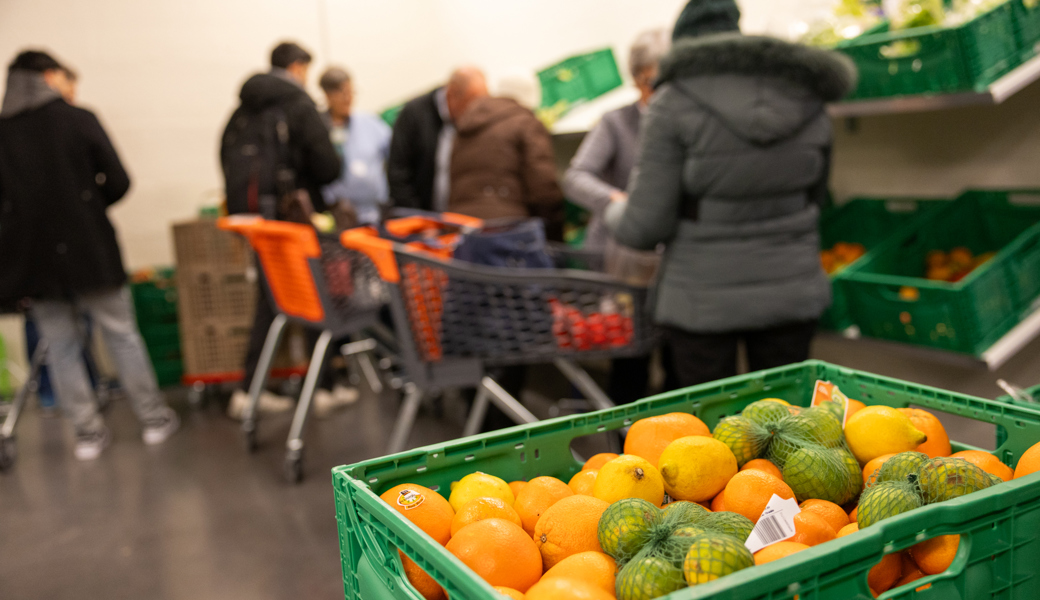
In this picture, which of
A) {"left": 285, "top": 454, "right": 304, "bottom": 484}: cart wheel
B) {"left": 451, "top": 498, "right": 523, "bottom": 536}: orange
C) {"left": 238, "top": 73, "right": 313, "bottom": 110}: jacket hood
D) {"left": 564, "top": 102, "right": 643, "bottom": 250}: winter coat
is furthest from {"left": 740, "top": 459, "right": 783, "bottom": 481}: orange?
{"left": 238, "top": 73, "right": 313, "bottom": 110}: jacket hood

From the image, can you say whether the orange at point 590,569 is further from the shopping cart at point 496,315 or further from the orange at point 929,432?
the shopping cart at point 496,315

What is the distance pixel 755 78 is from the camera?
6.50ft

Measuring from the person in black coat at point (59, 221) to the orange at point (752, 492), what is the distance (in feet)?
12.0

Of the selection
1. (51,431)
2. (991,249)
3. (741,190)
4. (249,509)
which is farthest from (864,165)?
(51,431)

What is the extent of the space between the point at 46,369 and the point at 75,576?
2.70 meters

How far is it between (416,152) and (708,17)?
256 cm

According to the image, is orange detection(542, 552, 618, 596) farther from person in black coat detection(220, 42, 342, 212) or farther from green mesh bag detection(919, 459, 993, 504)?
person in black coat detection(220, 42, 342, 212)

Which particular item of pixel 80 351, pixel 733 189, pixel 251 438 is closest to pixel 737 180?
pixel 733 189

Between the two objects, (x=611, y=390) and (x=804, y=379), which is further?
(x=611, y=390)

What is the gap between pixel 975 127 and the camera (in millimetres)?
2695

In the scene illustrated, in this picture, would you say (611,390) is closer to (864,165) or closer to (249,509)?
(864,165)

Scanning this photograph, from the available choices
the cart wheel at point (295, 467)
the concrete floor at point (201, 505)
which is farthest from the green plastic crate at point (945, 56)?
the cart wheel at point (295, 467)

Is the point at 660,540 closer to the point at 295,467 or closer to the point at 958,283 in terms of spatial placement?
the point at 958,283

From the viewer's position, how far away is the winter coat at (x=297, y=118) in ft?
13.2
